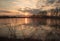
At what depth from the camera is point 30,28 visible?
1.91m

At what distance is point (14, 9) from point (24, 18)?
0.62ft

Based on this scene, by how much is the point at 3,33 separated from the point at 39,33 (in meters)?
0.50

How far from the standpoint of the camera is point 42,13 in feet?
6.25

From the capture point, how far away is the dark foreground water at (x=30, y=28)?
1.88 metres

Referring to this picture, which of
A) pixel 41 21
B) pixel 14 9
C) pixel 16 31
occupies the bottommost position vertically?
pixel 16 31

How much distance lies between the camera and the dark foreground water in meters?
1.88

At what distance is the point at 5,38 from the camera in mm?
1903

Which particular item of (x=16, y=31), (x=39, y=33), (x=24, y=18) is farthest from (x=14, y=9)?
(x=39, y=33)

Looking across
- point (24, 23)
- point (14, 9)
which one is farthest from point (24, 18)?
point (14, 9)

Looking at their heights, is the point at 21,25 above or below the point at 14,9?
below

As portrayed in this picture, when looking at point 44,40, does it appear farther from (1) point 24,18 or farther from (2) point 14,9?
(2) point 14,9

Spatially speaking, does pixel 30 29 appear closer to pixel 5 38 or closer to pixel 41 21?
pixel 41 21

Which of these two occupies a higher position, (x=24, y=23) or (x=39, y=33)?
(x=24, y=23)

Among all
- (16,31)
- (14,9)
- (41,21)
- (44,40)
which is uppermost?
(14,9)
